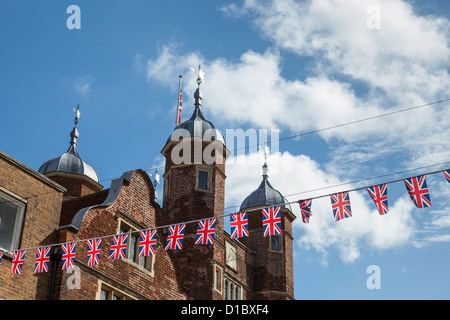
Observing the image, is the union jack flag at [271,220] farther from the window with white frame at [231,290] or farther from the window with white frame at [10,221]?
the window with white frame at [231,290]

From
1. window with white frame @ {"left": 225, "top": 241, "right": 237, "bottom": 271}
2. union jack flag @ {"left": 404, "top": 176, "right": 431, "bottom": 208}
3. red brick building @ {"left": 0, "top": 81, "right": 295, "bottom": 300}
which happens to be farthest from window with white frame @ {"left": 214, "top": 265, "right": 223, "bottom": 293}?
union jack flag @ {"left": 404, "top": 176, "right": 431, "bottom": 208}

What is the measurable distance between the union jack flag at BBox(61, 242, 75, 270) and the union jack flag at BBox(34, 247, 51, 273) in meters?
0.43

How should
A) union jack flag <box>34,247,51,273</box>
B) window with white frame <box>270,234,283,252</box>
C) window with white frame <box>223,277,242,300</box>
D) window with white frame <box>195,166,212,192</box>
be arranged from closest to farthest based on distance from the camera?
union jack flag <box>34,247,51,273</box> < window with white frame <box>195,166,212,192</box> < window with white frame <box>223,277,242,300</box> < window with white frame <box>270,234,283,252</box>

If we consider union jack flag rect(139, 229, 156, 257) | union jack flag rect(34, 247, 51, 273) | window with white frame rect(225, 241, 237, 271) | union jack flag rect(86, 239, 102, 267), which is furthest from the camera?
window with white frame rect(225, 241, 237, 271)

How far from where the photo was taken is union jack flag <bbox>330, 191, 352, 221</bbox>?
52.4 feet

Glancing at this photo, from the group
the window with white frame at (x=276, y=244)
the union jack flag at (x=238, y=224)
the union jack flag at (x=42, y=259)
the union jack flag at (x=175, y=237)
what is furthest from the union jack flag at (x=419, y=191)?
the window with white frame at (x=276, y=244)

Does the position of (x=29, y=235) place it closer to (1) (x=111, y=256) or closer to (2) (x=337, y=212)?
(1) (x=111, y=256)

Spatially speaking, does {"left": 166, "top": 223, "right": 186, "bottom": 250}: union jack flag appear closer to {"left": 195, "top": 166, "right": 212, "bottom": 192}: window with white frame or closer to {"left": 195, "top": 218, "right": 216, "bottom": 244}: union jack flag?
{"left": 195, "top": 218, "right": 216, "bottom": 244}: union jack flag

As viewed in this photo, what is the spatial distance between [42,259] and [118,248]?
7.03 ft

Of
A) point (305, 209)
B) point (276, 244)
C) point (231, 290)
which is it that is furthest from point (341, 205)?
point (276, 244)

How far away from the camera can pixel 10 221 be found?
17484 mm

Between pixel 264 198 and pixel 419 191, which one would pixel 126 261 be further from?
pixel 264 198

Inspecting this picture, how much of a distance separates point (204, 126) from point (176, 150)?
177cm
